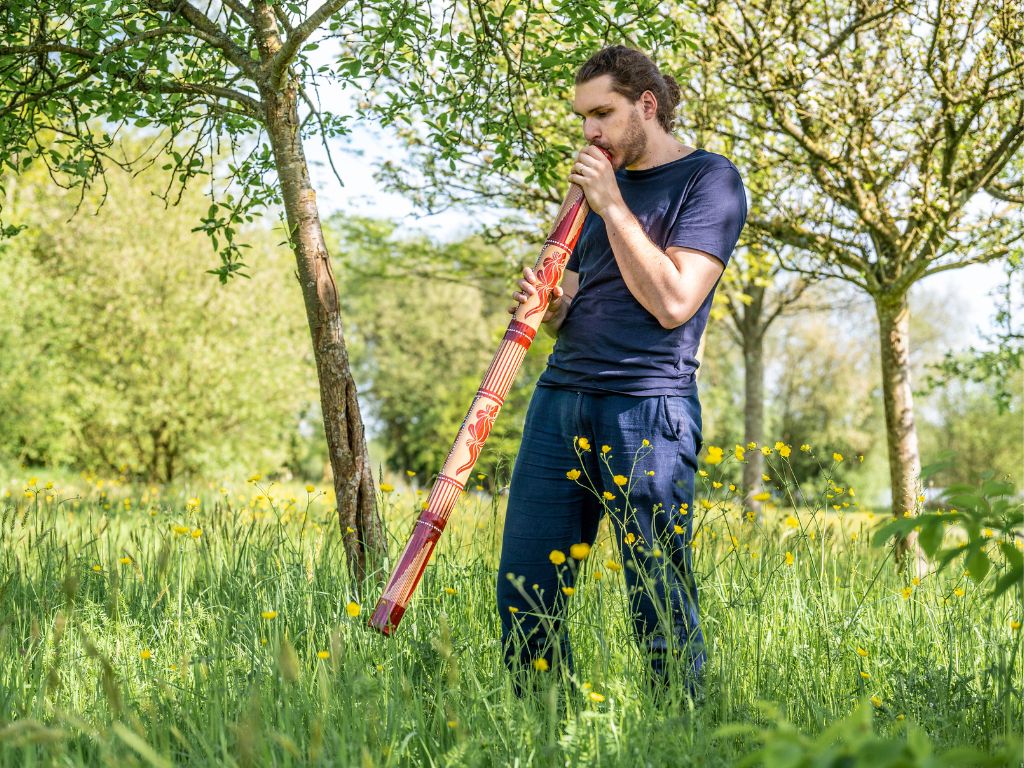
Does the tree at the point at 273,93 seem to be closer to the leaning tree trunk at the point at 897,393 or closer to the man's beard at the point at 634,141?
the man's beard at the point at 634,141

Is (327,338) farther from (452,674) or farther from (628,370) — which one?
(452,674)

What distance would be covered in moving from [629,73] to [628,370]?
867mm

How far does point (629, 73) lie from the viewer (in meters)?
2.79

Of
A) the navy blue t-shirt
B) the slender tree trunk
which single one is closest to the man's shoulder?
the navy blue t-shirt

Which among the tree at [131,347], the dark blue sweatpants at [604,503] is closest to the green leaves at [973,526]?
the dark blue sweatpants at [604,503]

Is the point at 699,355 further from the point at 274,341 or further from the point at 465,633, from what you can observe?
the point at 274,341

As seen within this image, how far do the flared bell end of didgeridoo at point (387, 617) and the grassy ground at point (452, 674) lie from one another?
0.21 ft

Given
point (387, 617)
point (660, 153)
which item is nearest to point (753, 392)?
point (660, 153)

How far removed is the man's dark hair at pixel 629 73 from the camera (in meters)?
2.79

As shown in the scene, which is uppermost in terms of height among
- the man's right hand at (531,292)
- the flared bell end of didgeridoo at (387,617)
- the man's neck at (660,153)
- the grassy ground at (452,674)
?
the man's neck at (660,153)

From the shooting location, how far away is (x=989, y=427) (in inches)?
1129

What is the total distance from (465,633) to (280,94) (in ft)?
7.43

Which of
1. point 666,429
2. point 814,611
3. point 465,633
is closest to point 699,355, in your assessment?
point 666,429

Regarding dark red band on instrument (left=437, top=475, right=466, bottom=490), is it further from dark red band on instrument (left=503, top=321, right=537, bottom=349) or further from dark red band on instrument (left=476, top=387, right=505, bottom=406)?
dark red band on instrument (left=503, top=321, right=537, bottom=349)
